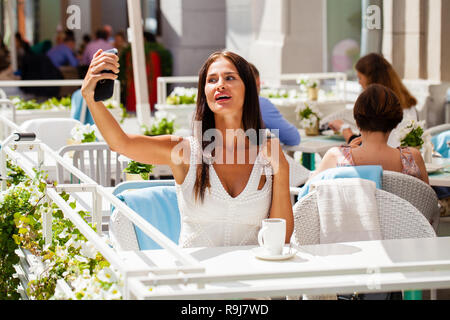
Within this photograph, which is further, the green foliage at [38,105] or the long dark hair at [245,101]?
the green foliage at [38,105]

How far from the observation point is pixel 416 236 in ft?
9.55

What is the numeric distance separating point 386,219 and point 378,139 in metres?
0.89

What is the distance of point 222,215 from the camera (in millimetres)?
2766

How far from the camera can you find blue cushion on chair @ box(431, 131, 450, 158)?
5.46 metres

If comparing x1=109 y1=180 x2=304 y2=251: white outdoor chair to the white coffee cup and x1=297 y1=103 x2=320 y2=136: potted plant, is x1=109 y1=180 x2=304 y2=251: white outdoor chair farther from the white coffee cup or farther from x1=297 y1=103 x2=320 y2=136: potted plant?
x1=297 y1=103 x2=320 y2=136: potted plant

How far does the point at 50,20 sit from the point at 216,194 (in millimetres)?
19695

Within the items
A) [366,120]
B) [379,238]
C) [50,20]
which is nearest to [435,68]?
[366,120]

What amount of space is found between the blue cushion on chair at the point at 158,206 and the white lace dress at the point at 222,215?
0.28 meters

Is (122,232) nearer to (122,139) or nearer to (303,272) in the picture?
(122,139)

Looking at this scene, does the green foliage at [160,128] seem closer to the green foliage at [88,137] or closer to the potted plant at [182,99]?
the green foliage at [88,137]

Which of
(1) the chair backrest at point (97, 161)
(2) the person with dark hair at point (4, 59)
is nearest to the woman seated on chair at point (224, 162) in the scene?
(1) the chair backrest at point (97, 161)

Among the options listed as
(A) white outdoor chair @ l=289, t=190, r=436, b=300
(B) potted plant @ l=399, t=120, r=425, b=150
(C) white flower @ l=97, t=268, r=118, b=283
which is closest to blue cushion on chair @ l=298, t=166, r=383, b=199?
(A) white outdoor chair @ l=289, t=190, r=436, b=300

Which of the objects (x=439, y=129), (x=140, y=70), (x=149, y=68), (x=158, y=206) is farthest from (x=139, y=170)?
(x=149, y=68)

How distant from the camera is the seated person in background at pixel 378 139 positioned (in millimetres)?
3754
